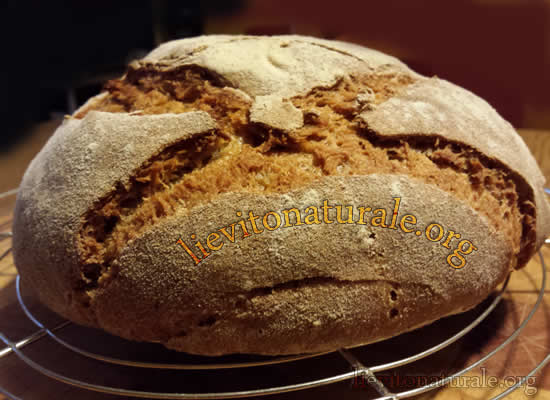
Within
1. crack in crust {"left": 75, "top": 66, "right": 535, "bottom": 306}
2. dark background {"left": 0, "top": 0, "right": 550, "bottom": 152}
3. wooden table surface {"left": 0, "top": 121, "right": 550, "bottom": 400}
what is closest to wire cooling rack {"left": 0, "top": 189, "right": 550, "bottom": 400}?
wooden table surface {"left": 0, "top": 121, "right": 550, "bottom": 400}

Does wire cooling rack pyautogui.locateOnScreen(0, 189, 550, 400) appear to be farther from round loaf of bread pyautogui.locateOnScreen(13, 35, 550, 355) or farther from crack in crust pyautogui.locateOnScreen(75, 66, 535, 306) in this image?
crack in crust pyautogui.locateOnScreen(75, 66, 535, 306)

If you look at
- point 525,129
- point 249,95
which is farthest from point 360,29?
point 249,95

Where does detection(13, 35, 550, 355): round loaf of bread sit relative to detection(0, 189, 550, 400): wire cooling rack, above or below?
above

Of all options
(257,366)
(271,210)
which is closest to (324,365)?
(257,366)

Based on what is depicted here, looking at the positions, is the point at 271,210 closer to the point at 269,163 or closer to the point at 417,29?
the point at 269,163

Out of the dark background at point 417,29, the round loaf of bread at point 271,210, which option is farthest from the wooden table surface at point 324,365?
the dark background at point 417,29

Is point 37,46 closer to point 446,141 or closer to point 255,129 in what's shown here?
point 255,129

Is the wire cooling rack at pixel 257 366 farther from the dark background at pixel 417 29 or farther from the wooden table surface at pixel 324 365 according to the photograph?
the dark background at pixel 417 29
